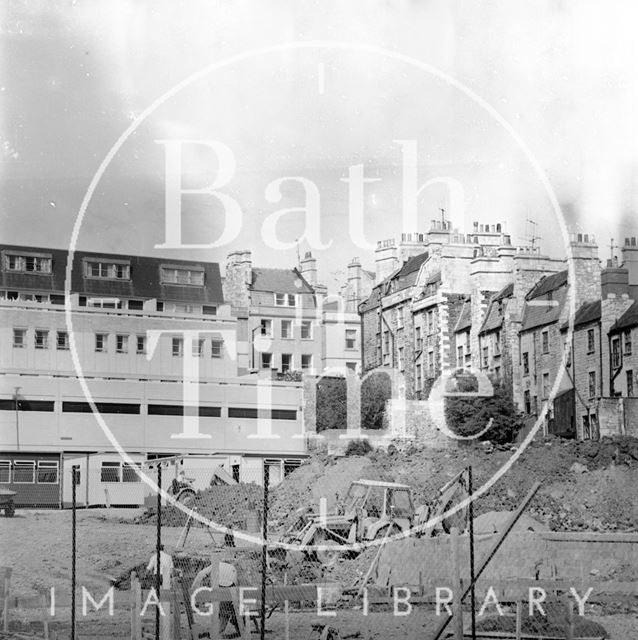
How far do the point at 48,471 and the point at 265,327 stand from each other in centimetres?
906

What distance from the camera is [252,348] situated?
4100 cm

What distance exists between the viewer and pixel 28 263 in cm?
3809

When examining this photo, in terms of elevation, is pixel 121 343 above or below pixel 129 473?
above

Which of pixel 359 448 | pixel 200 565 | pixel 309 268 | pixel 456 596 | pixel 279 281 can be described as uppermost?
pixel 309 268

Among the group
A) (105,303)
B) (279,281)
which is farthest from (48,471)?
(279,281)

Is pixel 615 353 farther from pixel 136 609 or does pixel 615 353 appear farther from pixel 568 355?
pixel 136 609

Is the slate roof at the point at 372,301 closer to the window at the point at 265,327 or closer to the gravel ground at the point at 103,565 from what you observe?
the window at the point at 265,327

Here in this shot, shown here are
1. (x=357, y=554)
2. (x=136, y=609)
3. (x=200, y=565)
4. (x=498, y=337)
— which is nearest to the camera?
(x=136, y=609)

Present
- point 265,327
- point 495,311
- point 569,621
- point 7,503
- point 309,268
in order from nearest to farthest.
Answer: point 569,621 → point 7,503 → point 495,311 → point 265,327 → point 309,268

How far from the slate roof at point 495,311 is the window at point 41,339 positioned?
11712 mm

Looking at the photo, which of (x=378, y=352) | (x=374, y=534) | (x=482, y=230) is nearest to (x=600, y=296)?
(x=482, y=230)

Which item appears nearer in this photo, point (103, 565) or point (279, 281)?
point (103, 565)

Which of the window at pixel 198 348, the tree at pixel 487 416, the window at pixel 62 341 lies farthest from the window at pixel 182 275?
the tree at pixel 487 416

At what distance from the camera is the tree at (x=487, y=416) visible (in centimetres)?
3400
